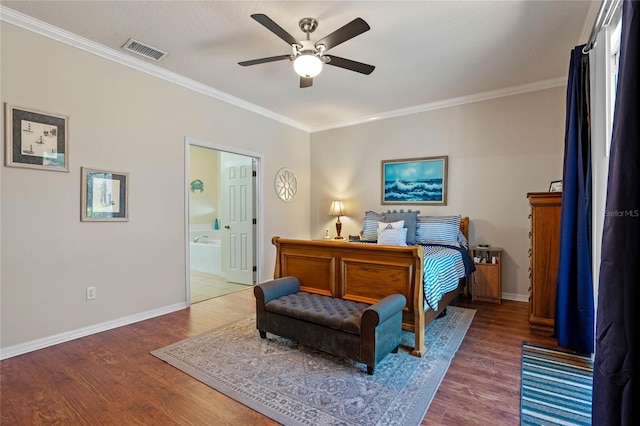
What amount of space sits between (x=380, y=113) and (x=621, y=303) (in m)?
4.59

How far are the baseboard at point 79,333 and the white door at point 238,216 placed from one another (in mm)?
1404

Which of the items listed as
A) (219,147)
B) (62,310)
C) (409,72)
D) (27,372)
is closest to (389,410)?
(27,372)

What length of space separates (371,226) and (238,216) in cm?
222

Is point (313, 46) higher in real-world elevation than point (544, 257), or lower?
higher

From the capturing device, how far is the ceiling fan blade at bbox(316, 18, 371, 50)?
212 centimetres

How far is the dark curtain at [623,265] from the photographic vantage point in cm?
99

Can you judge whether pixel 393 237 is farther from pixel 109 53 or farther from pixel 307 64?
pixel 109 53

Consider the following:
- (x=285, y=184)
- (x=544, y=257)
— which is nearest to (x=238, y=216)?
(x=285, y=184)

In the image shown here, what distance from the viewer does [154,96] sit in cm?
358

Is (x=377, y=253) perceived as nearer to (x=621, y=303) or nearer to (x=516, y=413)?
(x=516, y=413)

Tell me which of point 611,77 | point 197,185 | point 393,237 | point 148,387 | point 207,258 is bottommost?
point 148,387

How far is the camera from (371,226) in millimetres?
4672

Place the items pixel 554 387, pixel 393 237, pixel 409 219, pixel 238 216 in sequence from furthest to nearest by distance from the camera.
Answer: pixel 238 216, pixel 409 219, pixel 393 237, pixel 554 387

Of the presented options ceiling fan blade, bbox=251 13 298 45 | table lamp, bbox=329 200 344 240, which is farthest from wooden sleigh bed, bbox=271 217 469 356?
table lamp, bbox=329 200 344 240
